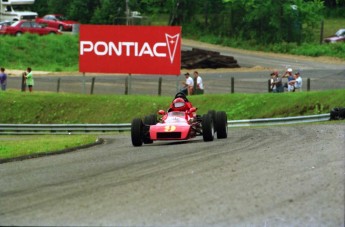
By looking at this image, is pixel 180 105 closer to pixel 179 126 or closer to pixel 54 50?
pixel 179 126

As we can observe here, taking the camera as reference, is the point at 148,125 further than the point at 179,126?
Yes

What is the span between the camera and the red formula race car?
870 inches

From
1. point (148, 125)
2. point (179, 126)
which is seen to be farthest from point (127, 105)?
point (179, 126)

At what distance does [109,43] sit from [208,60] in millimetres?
12989

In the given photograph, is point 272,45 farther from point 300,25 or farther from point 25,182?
point 25,182

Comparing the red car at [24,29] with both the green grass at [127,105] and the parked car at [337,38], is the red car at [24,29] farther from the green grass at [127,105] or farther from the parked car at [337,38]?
the green grass at [127,105]

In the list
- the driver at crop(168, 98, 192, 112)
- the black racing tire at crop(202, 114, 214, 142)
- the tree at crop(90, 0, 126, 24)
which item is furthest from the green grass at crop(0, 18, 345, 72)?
the black racing tire at crop(202, 114, 214, 142)

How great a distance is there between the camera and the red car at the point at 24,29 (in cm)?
6719

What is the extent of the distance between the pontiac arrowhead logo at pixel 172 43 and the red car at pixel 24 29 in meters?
26.5

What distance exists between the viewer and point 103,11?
7806 cm

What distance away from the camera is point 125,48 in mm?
43594

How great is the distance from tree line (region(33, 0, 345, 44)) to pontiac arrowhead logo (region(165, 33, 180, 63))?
18.2 metres

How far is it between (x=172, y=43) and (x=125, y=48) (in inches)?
95.2

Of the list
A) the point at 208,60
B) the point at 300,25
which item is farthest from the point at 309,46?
the point at 208,60
